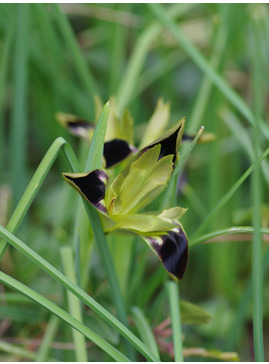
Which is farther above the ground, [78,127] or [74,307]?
[78,127]

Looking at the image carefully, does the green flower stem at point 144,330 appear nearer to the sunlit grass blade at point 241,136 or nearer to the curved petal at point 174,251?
the curved petal at point 174,251

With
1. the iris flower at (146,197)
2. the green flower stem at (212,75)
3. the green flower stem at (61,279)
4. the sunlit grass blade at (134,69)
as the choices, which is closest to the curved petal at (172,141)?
the iris flower at (146,197)

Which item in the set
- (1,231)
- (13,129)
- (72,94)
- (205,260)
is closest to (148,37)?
(72,94)

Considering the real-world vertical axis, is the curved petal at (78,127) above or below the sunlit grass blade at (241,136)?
above

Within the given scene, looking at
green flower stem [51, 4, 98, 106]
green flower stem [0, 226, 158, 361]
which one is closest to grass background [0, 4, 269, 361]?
green flower stem [51, 4, 98, 106]

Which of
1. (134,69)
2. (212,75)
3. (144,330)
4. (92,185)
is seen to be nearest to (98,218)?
(92,185)

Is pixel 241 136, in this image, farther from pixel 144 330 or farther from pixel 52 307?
pixel 52 307

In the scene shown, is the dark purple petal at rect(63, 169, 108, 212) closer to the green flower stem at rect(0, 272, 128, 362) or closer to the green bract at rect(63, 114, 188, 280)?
the green bract at rect(63, 114, 188, 280)
